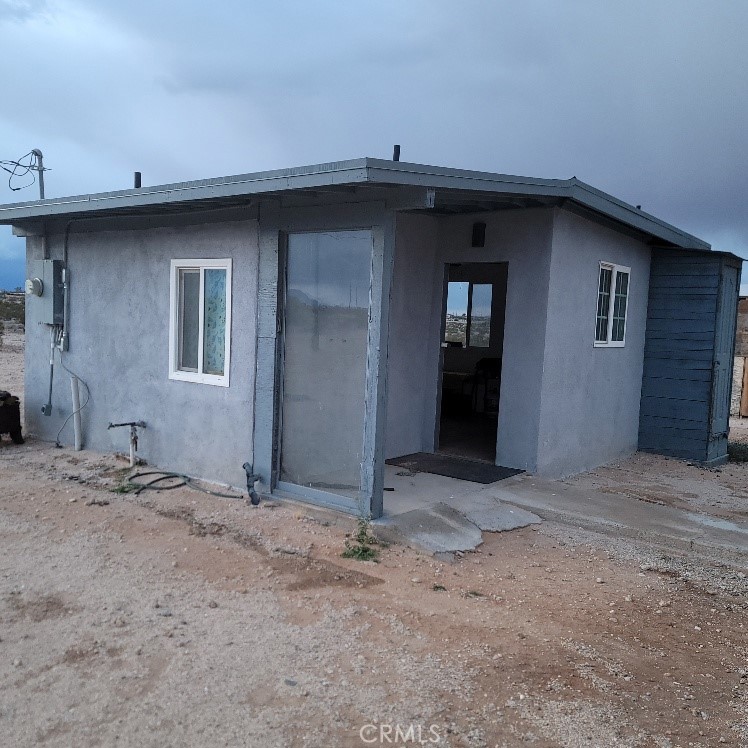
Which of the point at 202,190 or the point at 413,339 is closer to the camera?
the point at 202,190

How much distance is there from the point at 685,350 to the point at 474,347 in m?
4.04

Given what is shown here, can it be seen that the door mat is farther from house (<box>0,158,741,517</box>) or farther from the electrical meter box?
the electrical meter box

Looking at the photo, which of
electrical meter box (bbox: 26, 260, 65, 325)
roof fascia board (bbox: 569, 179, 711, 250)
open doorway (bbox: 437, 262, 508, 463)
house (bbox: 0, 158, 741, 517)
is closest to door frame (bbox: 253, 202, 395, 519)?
house (bbox: 0, 158, 741, 517)

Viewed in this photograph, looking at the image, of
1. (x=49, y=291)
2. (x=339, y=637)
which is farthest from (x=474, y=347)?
(x=339, y=637)

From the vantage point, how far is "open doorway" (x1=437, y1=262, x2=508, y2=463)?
1154 cm

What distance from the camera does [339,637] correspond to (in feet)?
13.0

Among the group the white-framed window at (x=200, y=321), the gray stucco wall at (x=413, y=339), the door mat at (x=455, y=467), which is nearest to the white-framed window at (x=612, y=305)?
the gray stucco wall at (x=413, y=339)

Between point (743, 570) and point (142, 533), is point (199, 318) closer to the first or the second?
point (142, 533)

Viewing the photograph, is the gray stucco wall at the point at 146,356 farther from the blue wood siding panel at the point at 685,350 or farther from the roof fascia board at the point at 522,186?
the blue wood siding panel at the point at 685,350

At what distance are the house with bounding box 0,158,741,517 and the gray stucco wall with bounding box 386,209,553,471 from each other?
2cm

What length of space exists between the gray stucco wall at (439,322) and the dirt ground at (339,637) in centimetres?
194

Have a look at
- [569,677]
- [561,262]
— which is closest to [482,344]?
[561,262]

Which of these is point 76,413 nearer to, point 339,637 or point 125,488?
point 125,488
